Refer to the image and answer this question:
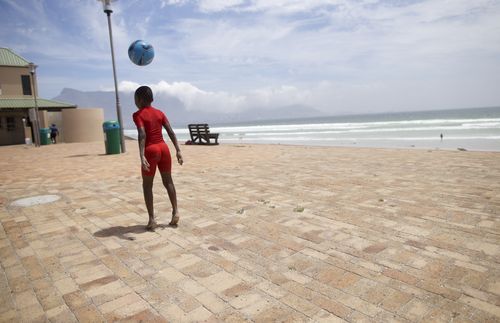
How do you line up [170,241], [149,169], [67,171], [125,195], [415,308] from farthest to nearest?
[67,171] < [125,195] < [149,169] < [170,241] < [415,308]

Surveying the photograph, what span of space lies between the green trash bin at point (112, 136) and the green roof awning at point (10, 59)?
20141 millimetres

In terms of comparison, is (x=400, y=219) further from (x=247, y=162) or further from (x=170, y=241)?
(x=247, y=162)

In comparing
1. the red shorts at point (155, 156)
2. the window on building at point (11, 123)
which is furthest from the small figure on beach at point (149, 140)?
the window on building at point (11, 123)

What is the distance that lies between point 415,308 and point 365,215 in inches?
81.2

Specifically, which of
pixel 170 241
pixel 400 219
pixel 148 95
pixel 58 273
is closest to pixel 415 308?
pixel 400 219

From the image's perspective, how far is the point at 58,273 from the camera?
2.83m

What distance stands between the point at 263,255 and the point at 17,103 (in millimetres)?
28730

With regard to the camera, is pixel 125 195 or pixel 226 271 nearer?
pixel 226 271

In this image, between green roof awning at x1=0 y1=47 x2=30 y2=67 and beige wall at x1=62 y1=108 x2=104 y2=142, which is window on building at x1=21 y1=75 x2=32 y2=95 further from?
beige wall at x1=62 y1=108 x2=104 y2=142

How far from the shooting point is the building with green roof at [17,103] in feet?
79.4

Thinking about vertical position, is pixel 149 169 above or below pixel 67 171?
above

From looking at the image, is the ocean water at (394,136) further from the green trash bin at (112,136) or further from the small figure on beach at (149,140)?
the small figure on beach at (149,140)

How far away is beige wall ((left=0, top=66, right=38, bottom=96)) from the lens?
25.7 meters

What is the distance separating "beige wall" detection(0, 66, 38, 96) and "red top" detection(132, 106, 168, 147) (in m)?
28.9
